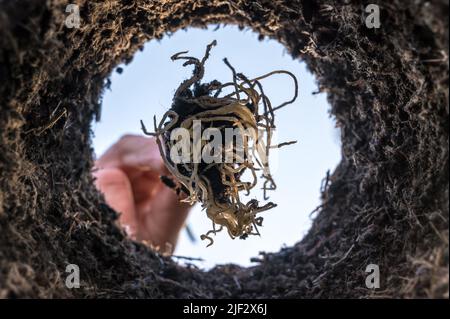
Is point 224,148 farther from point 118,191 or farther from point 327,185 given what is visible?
point 118,191

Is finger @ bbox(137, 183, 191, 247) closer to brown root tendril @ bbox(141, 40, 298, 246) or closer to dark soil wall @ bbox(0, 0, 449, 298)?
dark soil wall @ bbox(0, 0, 449, 298)

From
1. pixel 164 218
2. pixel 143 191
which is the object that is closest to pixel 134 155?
pixel 143 191

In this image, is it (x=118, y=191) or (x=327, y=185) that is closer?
(x=327, y=185)

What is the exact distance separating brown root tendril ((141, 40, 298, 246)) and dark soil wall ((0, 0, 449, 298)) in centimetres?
15

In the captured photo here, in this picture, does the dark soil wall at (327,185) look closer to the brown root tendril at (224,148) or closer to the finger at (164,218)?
the brown root tendril at (224,148)

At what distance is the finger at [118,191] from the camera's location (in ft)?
5.81

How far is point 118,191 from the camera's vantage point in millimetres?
1814

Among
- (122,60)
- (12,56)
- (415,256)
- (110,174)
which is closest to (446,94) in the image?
(415,256)

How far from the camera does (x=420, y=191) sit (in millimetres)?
851

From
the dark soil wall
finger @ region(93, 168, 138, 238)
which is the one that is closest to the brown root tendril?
the dark soil wall

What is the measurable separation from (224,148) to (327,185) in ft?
1.37

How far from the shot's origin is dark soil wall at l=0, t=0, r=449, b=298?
29.0 inches

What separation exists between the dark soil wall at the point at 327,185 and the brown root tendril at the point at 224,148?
0.15m

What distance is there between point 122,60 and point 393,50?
60cm
